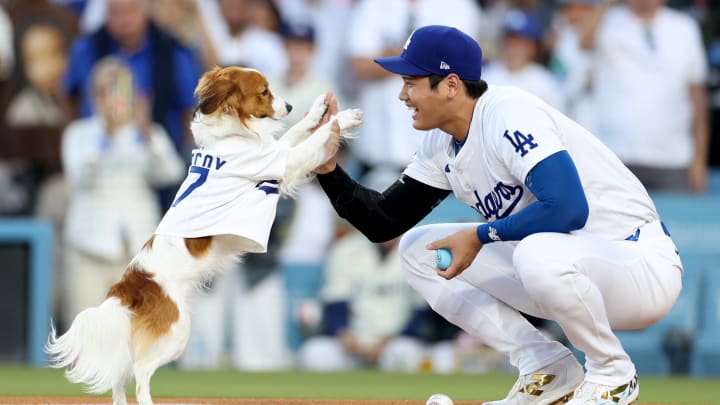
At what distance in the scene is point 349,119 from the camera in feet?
19.5

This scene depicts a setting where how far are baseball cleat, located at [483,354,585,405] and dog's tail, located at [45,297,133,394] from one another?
1702mm

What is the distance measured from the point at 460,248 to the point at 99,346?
5.25ft

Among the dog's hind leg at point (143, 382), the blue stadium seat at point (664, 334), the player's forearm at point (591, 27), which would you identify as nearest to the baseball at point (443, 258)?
the dog's hind leg at point (143, 382)

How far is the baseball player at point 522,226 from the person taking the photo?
4758mm

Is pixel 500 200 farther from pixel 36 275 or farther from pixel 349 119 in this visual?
pixel 36 275

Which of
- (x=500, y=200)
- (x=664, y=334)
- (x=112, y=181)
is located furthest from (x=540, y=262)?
(x=112, y=181)

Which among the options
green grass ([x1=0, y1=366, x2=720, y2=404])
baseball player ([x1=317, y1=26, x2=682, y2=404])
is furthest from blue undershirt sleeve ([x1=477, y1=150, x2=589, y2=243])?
green grass ([x1=0, y1=366, x2=720, y2=404])

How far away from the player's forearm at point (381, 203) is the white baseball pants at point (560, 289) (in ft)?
0.33

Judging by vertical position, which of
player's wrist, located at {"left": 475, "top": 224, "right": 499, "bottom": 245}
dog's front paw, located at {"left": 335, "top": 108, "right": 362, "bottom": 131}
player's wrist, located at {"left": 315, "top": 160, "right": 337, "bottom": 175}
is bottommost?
player's wrist, located at {"left": 475, "top": 224, "right": 499, "bottom": 245}

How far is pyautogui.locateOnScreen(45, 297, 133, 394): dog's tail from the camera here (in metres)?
5.21

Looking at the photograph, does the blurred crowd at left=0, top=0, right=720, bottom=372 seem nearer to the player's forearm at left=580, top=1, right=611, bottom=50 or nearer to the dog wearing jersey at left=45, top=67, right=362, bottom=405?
the player's forearm at left=580, top=1, right=611, bottom=50

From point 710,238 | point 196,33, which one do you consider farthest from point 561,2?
point 196,33

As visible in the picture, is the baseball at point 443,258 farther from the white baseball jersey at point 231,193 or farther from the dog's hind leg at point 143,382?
the dog's hind leg at point 143,382

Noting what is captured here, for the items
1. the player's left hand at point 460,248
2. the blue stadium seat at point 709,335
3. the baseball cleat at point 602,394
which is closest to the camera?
the baseball cleat at point 602,394
